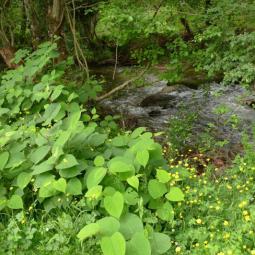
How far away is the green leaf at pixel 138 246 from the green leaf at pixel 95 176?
0.81 meters

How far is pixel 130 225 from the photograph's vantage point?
3285 mm

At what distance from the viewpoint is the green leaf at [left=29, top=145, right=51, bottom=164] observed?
3998mm

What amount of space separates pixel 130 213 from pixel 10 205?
3.99 ft

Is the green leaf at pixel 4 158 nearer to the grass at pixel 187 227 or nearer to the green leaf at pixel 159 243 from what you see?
the grass at pixel 187 227

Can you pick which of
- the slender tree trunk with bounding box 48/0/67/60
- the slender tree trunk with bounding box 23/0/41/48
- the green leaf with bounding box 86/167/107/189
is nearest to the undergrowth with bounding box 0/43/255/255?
the green leaf with bounding box 86/167/107/189

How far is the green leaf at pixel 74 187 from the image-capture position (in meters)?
3.77

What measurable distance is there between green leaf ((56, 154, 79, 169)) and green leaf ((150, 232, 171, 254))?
3.42 feet

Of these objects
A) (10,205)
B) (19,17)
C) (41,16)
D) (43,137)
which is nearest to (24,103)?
(43,137)

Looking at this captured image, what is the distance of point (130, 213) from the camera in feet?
11.2

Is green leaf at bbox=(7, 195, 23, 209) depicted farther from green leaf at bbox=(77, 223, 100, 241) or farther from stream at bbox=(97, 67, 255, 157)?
stream at bbox=(97, 67, 255, 157)

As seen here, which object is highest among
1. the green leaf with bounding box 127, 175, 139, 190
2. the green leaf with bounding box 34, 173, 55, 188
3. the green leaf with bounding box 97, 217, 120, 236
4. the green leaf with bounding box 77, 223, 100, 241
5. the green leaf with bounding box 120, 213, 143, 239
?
the green leaf with bounding box 77, 223, 100, 241

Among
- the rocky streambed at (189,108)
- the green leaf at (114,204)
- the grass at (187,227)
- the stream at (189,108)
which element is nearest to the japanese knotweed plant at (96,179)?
the green leaf at (114,204)

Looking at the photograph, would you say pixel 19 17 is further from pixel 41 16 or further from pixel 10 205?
pixel 10 205

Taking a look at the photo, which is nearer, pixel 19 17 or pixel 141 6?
pixel 141 6
